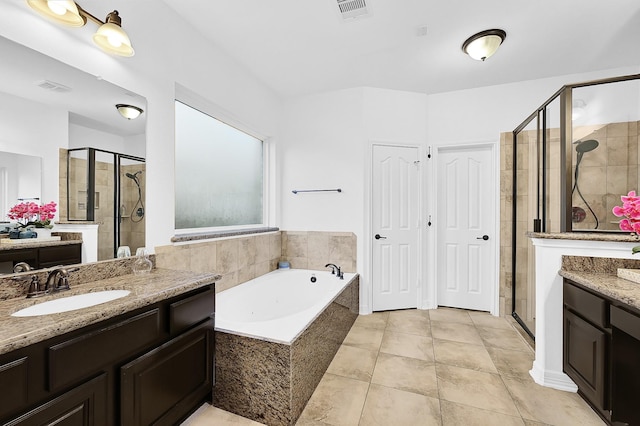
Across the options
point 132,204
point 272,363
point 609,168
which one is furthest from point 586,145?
point 132,204

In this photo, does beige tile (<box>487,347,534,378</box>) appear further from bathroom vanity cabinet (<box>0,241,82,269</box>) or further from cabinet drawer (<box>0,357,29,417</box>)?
bathroom vanity cabinet (<box>0,241,82,269</box>)

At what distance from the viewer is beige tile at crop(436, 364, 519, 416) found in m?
1.75

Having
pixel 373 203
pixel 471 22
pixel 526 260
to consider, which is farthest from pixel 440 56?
pixel 526 260

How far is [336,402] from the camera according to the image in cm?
178

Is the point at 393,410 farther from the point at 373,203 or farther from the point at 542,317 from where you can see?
the point at 373,203

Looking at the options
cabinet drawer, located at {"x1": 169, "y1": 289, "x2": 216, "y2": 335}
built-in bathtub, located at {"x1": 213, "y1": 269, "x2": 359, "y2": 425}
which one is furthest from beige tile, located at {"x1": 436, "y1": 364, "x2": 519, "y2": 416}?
cabinet drawer, located at {"x1": 169, "y1": 289, "x2": 216, "y2": 335}

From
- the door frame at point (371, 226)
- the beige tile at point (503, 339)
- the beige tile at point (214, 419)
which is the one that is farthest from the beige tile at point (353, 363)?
the beige tile at point (503, 339)

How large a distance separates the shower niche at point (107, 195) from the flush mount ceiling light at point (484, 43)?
276 cm

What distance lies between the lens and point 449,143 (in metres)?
3.42

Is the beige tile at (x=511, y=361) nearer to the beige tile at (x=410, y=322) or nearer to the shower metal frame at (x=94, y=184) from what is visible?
the beige tile at (x=410, y=322)

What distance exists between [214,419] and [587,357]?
220 cm

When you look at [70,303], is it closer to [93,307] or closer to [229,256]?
[93,307]

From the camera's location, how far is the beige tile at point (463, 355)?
2.21 m

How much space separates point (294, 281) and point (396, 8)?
268cm
